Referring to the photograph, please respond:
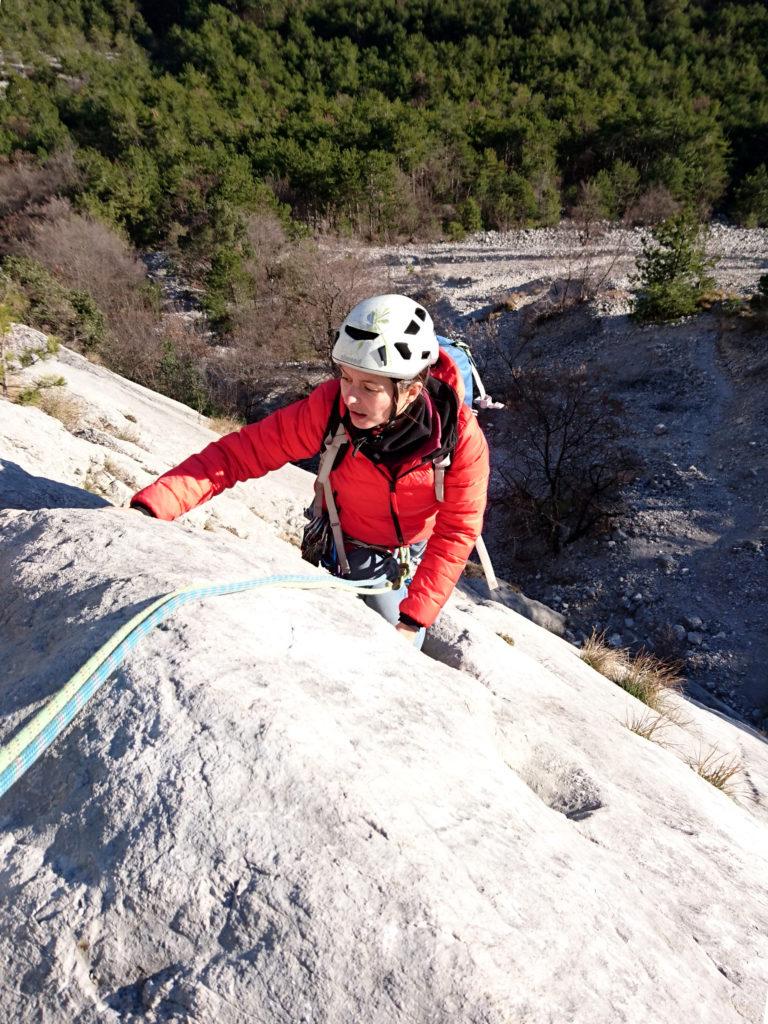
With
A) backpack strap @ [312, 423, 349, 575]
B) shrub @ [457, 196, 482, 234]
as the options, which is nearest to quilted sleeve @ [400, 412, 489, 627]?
backpack strap @ [312, 423, 349, 575]

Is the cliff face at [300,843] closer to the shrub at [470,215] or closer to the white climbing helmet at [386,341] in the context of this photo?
the white climbing helmet at [386,341]

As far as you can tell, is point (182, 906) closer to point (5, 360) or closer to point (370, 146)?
point (5, 360)

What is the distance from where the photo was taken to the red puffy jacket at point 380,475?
263 centimetres

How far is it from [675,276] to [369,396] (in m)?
19.6

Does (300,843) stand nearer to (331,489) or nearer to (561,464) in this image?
(331,489)

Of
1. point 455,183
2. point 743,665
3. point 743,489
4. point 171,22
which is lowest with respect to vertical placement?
point 743,665

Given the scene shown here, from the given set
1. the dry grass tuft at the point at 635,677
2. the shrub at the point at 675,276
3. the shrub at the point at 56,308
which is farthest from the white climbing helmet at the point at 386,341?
the shrub at the point at 675,276

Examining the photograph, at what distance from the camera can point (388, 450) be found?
257cm

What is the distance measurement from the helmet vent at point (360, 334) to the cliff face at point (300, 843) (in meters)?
1.05

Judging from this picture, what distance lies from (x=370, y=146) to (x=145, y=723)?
40.0 metres

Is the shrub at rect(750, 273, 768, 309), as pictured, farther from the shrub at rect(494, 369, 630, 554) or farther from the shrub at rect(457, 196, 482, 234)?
the shrub at rect(457, 196, 482, 234)

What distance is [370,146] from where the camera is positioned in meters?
34.8

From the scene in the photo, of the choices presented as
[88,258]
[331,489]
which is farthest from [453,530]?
[88,258]

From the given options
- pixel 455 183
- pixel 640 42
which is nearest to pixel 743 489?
pixel 455 183
